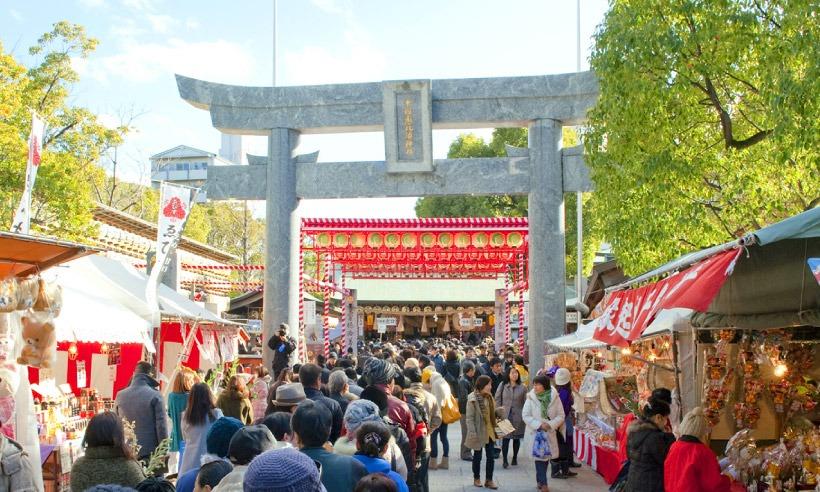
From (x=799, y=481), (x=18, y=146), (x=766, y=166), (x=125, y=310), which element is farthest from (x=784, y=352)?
(x=18, y=146)

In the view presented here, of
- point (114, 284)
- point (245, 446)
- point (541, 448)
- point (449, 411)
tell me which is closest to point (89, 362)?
point (114, 284)

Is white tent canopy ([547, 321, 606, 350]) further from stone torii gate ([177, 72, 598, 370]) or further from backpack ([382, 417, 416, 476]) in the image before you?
backpack ([382, 417, 416, 476])

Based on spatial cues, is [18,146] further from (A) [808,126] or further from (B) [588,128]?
(A) [808,126]

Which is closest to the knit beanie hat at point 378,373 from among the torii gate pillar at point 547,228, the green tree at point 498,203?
the torii gate pillar at point 547,228

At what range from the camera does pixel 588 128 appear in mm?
11570

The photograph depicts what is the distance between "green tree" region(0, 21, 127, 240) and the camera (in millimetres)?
17281

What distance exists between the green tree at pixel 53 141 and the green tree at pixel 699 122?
478 inches

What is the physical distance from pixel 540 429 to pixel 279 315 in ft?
27.5

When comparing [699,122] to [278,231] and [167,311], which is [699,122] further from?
[278,231]

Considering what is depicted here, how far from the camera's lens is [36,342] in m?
6.82

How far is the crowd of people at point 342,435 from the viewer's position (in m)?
4.61

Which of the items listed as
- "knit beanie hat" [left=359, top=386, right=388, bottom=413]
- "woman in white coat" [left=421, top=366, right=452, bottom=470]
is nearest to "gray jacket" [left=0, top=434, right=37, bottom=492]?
"knit beanie hat" [left=359, top=386, right=388, bottom=413]

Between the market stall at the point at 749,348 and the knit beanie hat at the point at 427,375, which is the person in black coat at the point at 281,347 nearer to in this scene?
the knit beanie hat at the point at 427,375

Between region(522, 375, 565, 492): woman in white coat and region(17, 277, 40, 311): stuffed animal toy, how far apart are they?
6.66 meters
